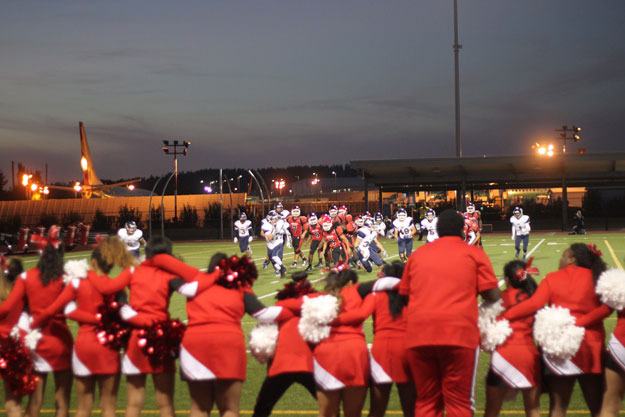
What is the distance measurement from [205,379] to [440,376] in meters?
1.58

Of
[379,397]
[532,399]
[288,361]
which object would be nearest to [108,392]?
[288,361]

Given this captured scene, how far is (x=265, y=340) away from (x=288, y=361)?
224mm

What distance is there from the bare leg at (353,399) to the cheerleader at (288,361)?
33 cm

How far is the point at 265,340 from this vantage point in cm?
594

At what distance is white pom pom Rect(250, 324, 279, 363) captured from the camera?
5.95 metres

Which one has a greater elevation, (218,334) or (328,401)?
(218,334)

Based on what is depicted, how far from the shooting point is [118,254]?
6375mm

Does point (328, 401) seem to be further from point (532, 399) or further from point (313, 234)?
point (313, 234)

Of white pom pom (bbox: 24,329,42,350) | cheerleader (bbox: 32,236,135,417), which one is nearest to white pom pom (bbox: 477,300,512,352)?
cheerleader (bbox: 32,236,135,417)

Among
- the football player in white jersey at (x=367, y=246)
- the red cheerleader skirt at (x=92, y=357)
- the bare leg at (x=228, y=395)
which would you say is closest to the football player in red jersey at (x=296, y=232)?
the football player in white jersey at (x=367, y=246)

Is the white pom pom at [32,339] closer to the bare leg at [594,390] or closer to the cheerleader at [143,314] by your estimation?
the cheerleader at [143,314]

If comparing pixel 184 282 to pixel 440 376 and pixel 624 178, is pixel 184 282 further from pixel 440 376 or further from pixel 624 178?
pixel 624 178

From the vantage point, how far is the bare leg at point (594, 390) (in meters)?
6.02

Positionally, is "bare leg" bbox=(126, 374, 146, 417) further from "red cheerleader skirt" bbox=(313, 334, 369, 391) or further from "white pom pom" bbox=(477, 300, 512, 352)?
"white pom pom" bbox=(477, 300, 512, 352)
